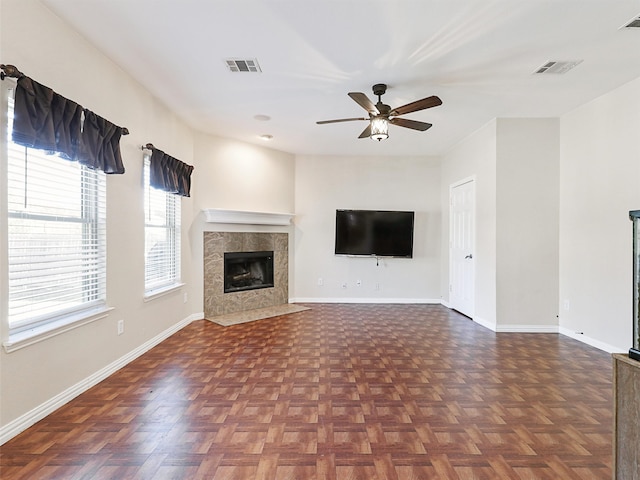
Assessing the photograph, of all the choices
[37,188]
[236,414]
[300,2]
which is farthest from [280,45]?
[236,414]

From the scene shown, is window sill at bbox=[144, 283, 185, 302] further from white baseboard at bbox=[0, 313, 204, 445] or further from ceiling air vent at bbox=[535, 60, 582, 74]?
ceiling air vent at bbox=[535, 60, 582, 74]

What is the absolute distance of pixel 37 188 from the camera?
2.19 meters

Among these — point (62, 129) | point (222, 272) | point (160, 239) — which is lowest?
point (222, 272)

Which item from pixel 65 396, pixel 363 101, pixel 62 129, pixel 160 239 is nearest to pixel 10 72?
pixel 62 129

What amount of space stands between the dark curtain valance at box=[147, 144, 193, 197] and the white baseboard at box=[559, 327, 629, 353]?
518 cm

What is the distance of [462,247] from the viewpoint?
209 inches

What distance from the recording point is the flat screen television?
5.96m

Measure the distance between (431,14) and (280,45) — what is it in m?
1.16

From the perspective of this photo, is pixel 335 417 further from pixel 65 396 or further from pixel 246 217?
pixel 246 217

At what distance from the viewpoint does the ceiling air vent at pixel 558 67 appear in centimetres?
290

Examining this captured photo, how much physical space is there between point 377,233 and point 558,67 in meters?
3.53

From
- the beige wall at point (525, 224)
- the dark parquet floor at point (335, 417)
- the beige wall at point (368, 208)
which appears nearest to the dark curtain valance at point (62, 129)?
the dark parquet floor at point (335, 417)

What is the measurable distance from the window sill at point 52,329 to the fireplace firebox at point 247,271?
241 centimetres

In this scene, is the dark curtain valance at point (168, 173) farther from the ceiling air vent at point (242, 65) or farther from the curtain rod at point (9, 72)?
the curtain rod at point (9, 72)
